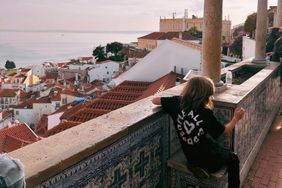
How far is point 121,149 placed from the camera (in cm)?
263

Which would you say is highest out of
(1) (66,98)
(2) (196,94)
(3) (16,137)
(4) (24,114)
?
(2) (196,94)

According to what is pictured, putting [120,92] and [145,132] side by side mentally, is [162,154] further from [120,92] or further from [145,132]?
[120,92]

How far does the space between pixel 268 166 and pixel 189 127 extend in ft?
8.73

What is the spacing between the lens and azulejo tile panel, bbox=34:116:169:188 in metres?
2.14

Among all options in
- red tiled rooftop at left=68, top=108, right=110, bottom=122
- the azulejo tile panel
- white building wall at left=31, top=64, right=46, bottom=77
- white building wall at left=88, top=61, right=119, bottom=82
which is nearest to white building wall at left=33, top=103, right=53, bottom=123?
white building wall at left=88, top=61, right=119, bottom=82

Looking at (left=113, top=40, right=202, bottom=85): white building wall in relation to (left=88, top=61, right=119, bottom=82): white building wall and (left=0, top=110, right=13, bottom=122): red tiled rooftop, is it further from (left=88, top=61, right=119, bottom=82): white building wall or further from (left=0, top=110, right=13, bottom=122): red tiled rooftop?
(left=88, top=61, right=119, bottom=82): white building wall

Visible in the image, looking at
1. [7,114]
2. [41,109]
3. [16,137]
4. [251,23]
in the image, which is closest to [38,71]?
[7,114]

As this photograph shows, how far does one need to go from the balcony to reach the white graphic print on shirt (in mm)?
276

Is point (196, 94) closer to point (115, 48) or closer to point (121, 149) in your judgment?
point (121, 149)

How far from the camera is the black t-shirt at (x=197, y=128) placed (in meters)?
2.92

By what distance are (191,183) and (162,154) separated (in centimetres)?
44

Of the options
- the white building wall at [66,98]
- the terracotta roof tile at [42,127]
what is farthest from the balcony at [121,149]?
the white building wall at [66,98]

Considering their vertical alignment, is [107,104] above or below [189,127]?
below

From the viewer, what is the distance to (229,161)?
3135 millimetres
